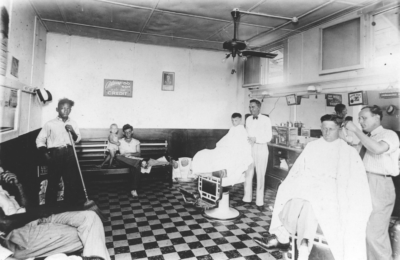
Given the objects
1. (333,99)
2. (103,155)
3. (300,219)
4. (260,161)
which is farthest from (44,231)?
(333,99)

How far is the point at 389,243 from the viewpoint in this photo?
2.55 metres

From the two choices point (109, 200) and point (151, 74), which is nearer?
point (109, 200)

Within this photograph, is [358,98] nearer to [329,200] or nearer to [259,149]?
[259,149]

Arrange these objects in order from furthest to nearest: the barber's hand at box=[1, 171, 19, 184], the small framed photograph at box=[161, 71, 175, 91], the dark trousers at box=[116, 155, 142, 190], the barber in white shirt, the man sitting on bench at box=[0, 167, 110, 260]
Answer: the small framed photograph at box=[161, 71, 175, 91], the dark trousers at box=[116, 155, 142, 190], the barber in white shirt, the barber's hand at box=[1, 171, 19, 184], the man sitting on bench at box=[0, 167, 110, 260]

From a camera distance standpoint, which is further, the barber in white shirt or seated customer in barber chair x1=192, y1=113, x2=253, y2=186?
the barber in white shirt

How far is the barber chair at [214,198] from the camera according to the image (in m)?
3.60

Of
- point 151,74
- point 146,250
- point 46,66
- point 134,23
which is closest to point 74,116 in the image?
point 46,66

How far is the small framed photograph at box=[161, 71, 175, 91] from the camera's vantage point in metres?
6.34

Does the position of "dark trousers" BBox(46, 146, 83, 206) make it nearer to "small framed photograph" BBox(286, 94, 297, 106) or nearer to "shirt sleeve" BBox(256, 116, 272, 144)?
"shirt sleeve" BBox(256, 116, 272, 144)

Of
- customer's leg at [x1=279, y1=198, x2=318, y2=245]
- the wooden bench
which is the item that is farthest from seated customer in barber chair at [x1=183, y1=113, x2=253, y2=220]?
the wooden bench

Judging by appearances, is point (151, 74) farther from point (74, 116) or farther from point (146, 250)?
point (146, 250)

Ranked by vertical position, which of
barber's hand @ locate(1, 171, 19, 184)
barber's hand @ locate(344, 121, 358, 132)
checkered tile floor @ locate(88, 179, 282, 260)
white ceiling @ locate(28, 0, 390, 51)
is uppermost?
white ceiling @ locate(28, 0, 390, 51)

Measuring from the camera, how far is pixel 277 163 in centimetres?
556

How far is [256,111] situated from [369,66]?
1.78 meters
